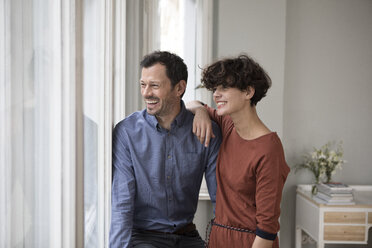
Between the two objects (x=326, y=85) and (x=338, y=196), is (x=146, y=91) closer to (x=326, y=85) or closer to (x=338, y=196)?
(x=338, y=196)

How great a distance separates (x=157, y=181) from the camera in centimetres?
161

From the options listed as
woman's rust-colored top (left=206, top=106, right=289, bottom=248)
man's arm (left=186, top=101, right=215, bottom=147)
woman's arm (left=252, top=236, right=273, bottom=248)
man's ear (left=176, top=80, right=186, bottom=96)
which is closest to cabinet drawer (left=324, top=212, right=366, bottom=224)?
woman's rust-colored top (left=206, top=106, right=289, bottom=248)

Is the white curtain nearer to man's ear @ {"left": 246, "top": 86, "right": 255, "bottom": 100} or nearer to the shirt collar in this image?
the shirt collar

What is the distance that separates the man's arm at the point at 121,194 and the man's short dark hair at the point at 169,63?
0.32 m

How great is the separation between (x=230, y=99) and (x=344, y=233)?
1.79m

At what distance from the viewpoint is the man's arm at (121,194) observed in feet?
4.87

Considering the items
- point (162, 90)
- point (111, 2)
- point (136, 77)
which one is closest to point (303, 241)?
point (136, 77)

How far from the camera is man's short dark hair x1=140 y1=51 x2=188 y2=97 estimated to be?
157 cm

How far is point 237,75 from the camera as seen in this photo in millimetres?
1479

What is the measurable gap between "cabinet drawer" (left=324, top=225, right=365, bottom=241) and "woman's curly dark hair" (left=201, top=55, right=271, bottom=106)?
5.32ft

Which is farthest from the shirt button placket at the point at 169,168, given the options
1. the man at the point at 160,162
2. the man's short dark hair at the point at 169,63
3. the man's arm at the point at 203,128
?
the man's short dark hair at the point at 169,63

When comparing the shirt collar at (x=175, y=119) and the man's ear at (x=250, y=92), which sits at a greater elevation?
the man's ear at (x=250, y=92)

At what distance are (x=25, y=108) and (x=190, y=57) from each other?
8.13 ft

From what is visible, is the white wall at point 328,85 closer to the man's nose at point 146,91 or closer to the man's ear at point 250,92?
the man's ear at point 250,92
